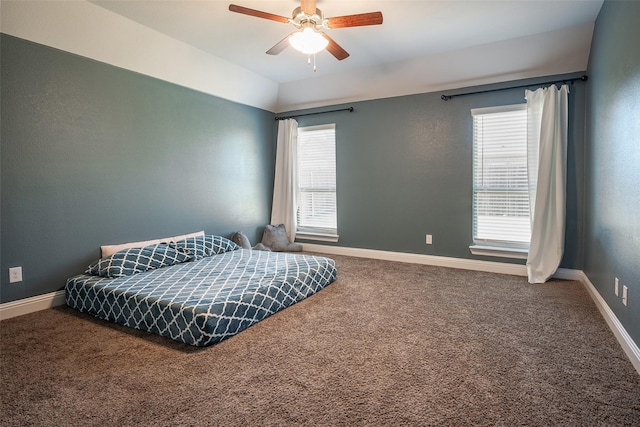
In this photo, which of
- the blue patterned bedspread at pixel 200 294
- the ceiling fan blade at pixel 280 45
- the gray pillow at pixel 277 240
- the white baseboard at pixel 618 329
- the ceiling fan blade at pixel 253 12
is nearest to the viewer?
the white baseboard at pixel 618 329

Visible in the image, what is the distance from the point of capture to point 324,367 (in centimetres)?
210

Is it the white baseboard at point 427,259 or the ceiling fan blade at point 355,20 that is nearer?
the ceiling fan blade at point 355,20

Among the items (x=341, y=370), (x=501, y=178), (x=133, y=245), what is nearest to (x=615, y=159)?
(x=501, y=178)

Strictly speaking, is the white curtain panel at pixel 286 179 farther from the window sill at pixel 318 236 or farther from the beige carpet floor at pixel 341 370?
the beige carpet floor at pixel 341 370

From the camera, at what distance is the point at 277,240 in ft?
18.1

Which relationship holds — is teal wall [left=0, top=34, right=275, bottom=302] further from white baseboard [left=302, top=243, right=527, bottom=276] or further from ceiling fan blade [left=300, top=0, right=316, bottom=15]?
ceiling fan blade [left=300, top=0, right=316, bottom=15]

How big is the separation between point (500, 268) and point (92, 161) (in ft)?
15.3

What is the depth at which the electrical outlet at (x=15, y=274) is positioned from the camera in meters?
2.93

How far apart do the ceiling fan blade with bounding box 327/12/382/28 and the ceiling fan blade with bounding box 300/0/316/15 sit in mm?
148

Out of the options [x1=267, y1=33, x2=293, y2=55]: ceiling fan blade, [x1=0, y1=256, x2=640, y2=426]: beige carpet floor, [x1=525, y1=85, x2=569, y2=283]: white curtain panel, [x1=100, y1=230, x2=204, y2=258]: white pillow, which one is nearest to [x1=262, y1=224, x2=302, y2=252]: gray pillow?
[x1=100, y1=230, x2=204, y2=258]: white pillow

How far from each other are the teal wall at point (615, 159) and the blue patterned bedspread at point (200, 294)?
7.90 ft

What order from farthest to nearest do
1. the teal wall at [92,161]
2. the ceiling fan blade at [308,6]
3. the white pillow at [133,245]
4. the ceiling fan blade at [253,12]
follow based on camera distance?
1. the white pillow at [133,245]
2. the teal wall at [92,161]
3. the ceiling fan blade at [308,6]
4. the ceiling fan blade at [253,12]

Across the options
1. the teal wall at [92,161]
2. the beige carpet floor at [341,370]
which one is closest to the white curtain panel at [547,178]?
the beige carpet floor at [341,370]

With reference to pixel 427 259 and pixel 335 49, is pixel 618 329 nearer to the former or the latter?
pixel 427 259
